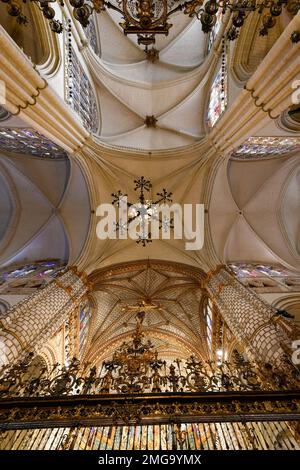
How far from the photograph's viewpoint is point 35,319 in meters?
6.58

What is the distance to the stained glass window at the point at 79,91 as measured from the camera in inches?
308

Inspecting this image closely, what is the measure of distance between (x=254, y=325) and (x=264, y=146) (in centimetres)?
632

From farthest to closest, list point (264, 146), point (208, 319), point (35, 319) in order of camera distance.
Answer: point (208, 319) → point (264, 146) → point (35, 319)

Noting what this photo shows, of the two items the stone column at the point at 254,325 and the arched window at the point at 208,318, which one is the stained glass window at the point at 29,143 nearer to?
the stone column at the point at 254,325

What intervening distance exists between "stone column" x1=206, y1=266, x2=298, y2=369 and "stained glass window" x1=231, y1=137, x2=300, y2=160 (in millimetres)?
4699

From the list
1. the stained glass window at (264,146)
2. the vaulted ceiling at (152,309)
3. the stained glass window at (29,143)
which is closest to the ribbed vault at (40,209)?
the stained glass window at (29,143)

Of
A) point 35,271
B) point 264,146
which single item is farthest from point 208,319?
point 35,271

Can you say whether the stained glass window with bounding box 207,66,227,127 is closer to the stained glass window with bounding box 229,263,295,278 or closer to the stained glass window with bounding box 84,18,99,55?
the stained glass window with bounding box 84,18,99,55

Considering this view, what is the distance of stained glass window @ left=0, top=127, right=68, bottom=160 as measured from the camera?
8.32 meters

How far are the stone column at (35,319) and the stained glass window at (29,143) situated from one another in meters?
4.72

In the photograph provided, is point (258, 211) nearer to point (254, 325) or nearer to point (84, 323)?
point (254, 325)

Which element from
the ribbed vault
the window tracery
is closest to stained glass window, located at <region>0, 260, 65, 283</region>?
the ribbed vault

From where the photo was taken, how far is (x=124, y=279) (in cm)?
1297

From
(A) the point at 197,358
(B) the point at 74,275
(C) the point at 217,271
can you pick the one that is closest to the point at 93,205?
(B) the point at 74,275
